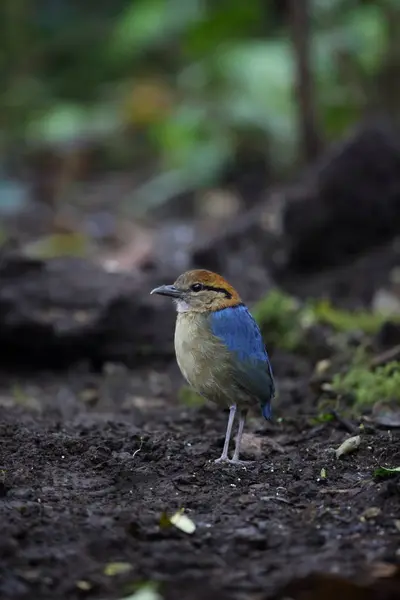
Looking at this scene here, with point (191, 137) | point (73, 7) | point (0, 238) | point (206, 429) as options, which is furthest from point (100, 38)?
point (206, 429)

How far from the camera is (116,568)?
283 centimetres

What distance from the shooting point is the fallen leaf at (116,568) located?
2.81m

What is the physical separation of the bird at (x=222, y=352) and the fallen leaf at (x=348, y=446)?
0.41 meters

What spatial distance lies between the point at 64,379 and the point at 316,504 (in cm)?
345

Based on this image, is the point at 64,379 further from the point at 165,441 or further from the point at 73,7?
the point at 73,7

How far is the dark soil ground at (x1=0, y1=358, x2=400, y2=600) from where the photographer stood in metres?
2.80

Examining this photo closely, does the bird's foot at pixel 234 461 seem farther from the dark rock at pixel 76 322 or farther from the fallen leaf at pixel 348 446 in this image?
the dark rock at pixel 76 322

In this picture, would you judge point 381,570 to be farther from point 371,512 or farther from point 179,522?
point 179,522

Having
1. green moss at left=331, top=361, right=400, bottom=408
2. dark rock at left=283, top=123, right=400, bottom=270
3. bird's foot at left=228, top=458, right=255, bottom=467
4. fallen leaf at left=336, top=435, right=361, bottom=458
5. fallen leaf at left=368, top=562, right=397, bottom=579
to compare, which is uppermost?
dark rock at left=283, top=123, right=400, bottom=270

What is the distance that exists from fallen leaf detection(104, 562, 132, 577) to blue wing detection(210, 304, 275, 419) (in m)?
1.66

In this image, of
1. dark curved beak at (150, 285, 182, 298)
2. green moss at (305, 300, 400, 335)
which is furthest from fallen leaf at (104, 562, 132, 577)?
green moss at (305, 300, 400, 335)

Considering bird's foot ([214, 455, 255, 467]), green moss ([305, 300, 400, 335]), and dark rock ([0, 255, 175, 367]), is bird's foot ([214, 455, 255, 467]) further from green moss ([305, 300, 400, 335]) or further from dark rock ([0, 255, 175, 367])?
dark rock ([0, 255, 175, 367])

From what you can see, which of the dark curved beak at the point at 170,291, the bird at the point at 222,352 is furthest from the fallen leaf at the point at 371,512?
the dark curved beak at the point at 170,291

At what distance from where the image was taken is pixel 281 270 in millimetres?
8375
